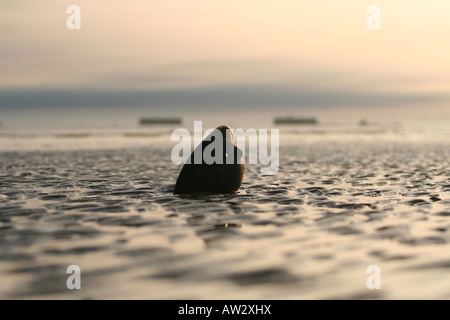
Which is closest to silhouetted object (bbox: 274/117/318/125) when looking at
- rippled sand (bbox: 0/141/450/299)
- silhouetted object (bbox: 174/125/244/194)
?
rippled sand (bbox: 0/141/450/299)

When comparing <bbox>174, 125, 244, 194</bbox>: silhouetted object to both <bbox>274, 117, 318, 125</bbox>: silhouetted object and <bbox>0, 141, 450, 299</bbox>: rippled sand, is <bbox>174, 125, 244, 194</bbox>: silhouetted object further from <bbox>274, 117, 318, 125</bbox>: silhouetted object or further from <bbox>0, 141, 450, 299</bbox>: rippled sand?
<bbox>274, 117, 318, 125</bbox>: silhouetted object

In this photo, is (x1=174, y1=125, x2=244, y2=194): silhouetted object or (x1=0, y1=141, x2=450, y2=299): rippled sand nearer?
(x1=0, y1=141, x2=450, y2=299): rippled sand

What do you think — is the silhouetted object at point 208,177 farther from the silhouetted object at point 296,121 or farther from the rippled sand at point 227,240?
the silhouetted object at point 296,121

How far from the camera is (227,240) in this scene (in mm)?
7473

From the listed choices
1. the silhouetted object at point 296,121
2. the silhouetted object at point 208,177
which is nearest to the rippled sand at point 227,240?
the silhouetted object at point 208,177

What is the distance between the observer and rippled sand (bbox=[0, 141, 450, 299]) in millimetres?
5449

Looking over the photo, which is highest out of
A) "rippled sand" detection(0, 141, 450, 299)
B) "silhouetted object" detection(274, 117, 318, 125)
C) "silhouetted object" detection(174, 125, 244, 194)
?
"silhouetted object" detection(174, 125, 244, 194)

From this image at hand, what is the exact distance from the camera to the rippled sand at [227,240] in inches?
215

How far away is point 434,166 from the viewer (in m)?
19.4
